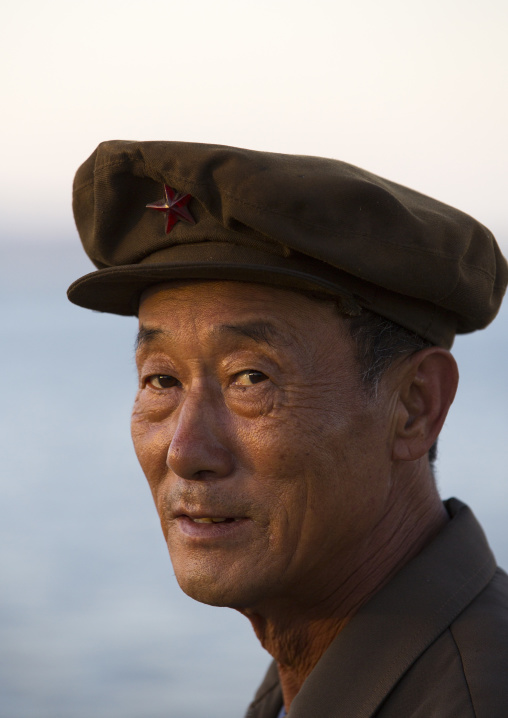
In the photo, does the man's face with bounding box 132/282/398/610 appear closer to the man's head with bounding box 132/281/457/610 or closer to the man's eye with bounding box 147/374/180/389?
the man's head with bounding box 132/281/457/610

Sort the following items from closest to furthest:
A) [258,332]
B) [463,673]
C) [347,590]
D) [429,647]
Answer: [463,673]
[429,647]
[258,332]
[347,590]

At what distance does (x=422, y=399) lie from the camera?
9.98 feet

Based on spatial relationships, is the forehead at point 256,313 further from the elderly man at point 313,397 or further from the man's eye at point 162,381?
the man's eye at point 162,381

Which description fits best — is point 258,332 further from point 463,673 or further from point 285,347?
point 463,673

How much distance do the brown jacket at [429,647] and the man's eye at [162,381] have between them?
3.02 ft

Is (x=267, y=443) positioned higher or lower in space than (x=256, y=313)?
lower

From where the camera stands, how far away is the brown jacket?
2516mm

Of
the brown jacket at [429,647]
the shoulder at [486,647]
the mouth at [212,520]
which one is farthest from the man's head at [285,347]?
the shoulder at [486,647]

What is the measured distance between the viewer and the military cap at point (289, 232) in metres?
2.62

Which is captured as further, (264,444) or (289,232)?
(264,444)

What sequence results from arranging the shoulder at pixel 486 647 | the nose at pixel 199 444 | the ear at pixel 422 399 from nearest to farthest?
the shoulder at pixel 486 647 < the nose at pixel 199 444 < the ear at pixel 422 399

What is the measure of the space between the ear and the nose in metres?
0.56

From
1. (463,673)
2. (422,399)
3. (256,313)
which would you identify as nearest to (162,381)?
(256,313)

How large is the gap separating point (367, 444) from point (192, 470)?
21.3 inches
